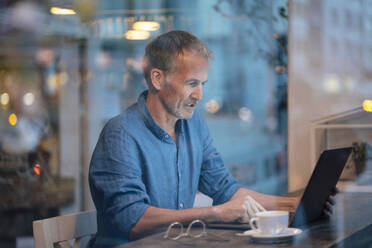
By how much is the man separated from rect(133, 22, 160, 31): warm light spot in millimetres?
1536

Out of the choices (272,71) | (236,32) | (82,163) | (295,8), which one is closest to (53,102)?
(82,163)

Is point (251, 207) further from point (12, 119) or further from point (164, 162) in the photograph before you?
point (12, 119)

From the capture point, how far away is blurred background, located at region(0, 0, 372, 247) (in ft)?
6.08

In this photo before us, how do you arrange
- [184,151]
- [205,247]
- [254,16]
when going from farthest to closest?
[254,16]
[184,151]
[205,247]

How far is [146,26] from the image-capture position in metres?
3.08

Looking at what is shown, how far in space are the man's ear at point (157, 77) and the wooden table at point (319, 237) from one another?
1.47 ft

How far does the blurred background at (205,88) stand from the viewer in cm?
185

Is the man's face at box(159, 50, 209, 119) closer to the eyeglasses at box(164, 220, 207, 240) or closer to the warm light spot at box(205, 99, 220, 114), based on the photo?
the eyeglasses at box(164, 220, 207, 240)

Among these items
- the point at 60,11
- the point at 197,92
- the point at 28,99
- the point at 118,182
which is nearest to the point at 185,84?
the point at 197,92

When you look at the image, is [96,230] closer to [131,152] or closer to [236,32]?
[131,152]

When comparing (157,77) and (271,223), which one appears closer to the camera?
(271,223)

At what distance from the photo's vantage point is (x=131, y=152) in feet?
3.88

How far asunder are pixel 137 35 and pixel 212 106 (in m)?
0.72

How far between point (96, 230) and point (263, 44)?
159 cm
